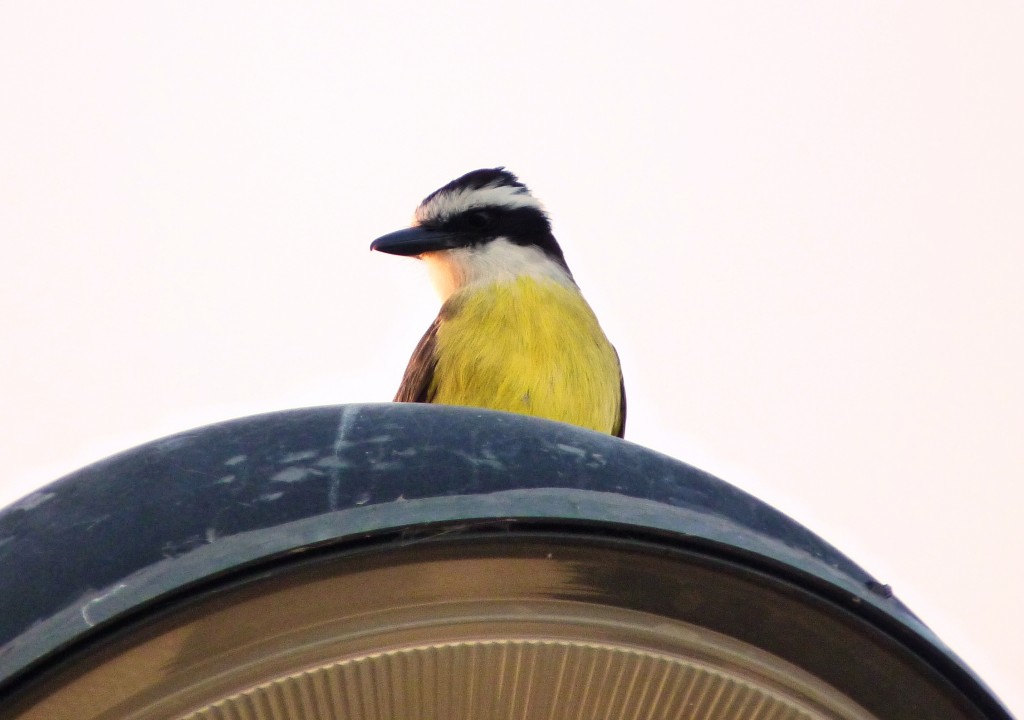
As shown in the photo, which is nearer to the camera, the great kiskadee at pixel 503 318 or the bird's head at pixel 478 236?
the great kiskadee at pixel 503 318

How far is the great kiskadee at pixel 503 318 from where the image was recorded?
4363 mm

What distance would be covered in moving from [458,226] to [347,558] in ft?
13.4

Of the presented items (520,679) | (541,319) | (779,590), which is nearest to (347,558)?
(520,679)

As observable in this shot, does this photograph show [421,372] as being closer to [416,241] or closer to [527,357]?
[527,357]

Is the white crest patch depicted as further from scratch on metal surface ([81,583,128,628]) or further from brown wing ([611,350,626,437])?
scratch on metal surface ([81,583,128,628])

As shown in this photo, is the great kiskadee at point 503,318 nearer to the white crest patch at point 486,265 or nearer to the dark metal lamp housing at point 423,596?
the white crest patch at point 486,265

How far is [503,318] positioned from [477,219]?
2.69ft

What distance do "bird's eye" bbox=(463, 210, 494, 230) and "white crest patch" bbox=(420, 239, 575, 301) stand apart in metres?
0.09

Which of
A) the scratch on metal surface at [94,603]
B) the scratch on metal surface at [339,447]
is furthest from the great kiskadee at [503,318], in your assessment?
the scratch on metal surface at [94,603]

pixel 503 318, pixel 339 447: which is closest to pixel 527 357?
pixel 503 318

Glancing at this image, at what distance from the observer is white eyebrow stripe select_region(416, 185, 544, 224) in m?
5.40

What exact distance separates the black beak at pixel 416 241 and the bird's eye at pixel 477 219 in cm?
8

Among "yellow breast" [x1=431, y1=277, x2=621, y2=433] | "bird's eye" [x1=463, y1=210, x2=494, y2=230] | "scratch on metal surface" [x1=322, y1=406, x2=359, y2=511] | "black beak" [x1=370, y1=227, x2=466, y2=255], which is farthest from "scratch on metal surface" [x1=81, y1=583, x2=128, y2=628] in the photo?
"bird's eye" [x1=463, y1=210, x2=494, y2=230]

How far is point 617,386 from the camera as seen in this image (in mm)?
4836
